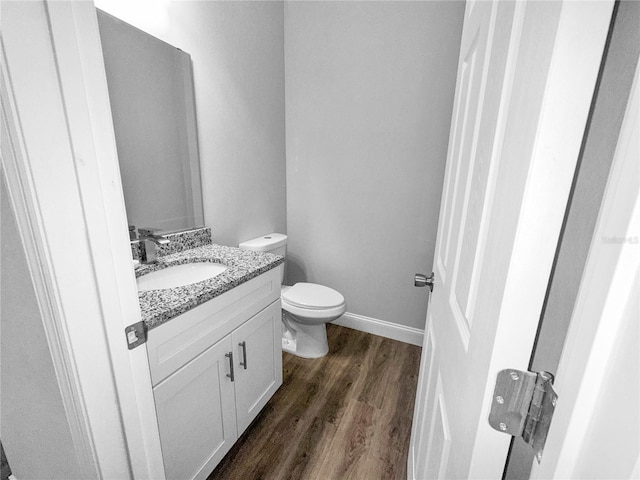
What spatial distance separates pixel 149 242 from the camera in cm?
A: 123

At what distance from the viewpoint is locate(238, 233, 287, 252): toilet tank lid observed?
181 centimetres

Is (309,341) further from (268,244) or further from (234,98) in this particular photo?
(234,98)

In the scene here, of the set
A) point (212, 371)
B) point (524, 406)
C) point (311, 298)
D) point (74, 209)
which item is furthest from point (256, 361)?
point (524, 406)

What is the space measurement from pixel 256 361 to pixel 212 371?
284 mm

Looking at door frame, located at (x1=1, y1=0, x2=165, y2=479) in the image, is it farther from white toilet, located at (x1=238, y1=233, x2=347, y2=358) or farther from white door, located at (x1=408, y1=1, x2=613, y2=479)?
white toilet, located at (x1=238, y1=233, x2=347, y2=358)

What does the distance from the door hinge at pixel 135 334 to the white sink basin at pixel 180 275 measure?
583 mm

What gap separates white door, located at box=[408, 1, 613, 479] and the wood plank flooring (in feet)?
2.69

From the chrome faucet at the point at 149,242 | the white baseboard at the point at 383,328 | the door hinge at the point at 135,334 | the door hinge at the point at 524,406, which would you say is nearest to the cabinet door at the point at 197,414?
the door hinge at the point at 135,334

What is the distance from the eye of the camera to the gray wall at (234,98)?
1.35 meters

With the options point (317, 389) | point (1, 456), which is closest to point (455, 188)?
point (317, 389)

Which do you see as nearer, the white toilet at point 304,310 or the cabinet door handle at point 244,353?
the cabinet door handle at point 244,353

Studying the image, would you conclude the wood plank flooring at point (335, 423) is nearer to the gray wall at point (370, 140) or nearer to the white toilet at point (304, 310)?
the white toilet at point (304, 310)

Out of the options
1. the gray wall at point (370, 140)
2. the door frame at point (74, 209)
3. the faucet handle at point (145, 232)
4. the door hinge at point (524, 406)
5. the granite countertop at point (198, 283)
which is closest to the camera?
the door hinge at point (524, 406)

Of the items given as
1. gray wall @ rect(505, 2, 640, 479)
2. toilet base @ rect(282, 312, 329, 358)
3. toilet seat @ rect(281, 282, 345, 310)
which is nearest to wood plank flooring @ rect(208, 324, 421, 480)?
toilet base @ rect(282, 312, 329, 358)
